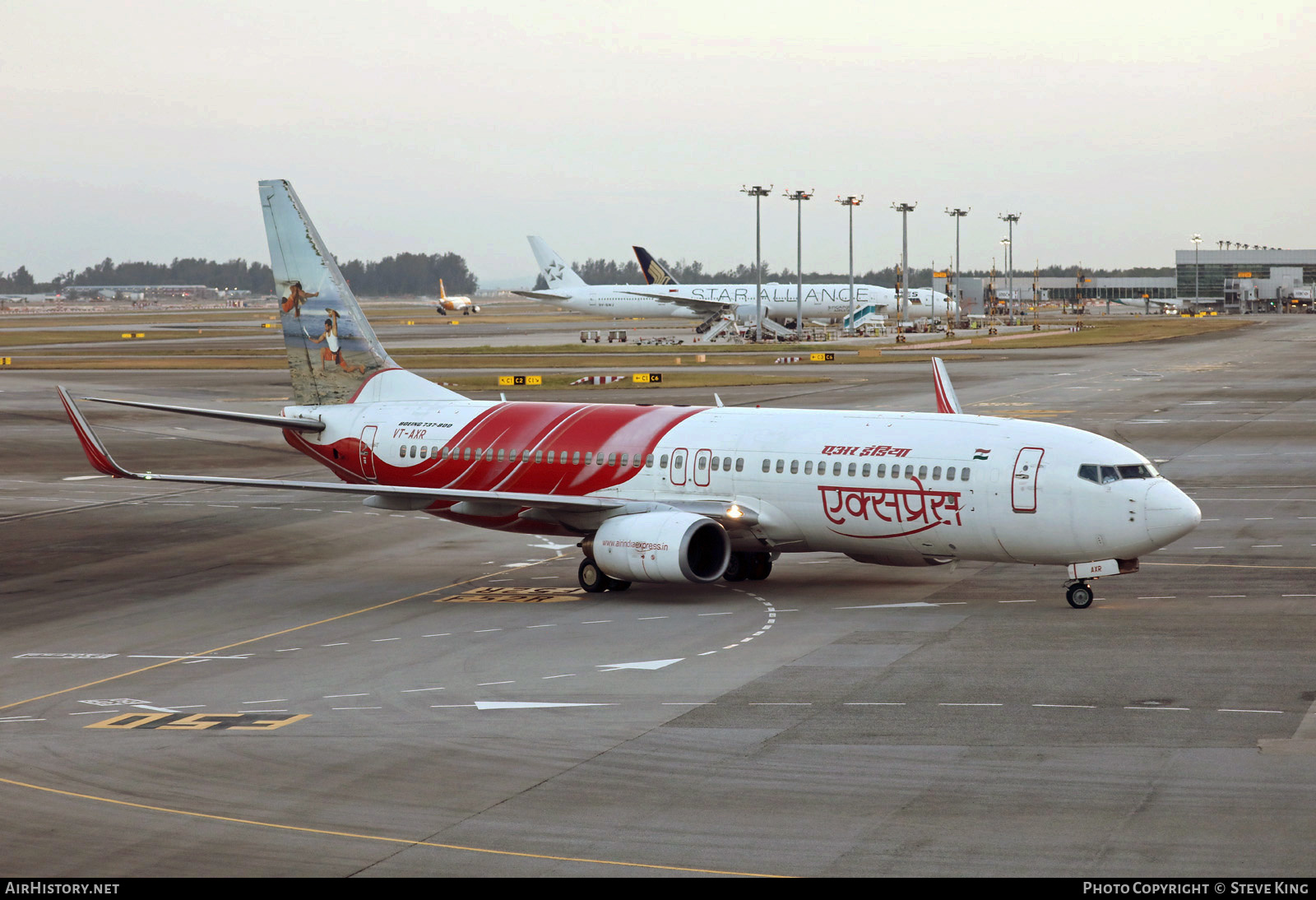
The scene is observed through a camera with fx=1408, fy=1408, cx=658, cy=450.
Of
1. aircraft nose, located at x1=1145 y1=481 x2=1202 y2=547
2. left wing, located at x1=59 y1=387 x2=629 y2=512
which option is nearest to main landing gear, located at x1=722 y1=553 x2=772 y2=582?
left wing, located at x1=59 y1=387 x2=629 y2=512

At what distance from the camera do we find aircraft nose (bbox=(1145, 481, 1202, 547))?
2853 centimetres

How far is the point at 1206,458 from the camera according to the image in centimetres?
5581

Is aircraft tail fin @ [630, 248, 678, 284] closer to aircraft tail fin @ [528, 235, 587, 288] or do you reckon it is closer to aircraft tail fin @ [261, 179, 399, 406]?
aircraft tail fin @ [528, 235, 587, 288]

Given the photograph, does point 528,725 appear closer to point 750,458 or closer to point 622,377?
point 750,458

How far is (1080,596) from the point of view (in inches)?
1180

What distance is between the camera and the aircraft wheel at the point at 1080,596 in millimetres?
29969

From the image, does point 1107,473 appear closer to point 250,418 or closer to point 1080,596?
point 1080,596

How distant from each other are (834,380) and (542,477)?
6055cm

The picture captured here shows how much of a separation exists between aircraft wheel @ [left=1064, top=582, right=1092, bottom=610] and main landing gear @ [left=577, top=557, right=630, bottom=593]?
33.4 ft

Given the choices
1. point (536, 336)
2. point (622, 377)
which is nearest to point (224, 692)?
point (622, 377)

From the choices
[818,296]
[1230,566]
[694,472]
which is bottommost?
[1230,566]

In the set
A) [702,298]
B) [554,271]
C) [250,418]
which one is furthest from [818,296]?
[250,418]

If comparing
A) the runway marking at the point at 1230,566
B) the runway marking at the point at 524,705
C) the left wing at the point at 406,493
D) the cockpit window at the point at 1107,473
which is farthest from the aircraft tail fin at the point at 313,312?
the runway marking at the point at 1230,566

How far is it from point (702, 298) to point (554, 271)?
96.1ft
